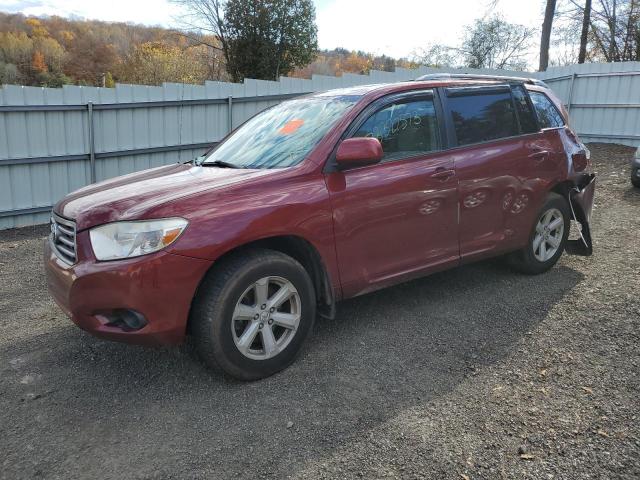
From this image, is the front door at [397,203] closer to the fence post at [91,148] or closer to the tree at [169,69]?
the fence post at [91,148]

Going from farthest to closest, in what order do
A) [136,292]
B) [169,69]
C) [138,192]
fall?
[169,69] < [138,192] < [136,292]

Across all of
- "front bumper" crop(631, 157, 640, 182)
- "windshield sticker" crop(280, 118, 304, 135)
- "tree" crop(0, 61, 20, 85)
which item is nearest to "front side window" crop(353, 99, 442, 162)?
"windshield sticker" crop(280, 118, 304, 135)

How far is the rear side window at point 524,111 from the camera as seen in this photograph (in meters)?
4.69

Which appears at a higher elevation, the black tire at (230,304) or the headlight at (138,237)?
the headlight at (138,237)

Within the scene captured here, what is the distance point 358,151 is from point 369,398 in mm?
1508

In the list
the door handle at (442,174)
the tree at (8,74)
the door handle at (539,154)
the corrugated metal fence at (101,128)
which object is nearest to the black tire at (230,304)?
the door handle at (442,174)

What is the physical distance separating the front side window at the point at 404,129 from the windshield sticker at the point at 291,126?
19.4 inches

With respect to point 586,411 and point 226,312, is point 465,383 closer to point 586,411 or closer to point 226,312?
point 586,411

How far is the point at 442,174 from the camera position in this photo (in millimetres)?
3975

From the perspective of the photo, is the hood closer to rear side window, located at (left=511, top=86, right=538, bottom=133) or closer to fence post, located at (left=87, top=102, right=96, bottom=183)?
rear side window, located at (left=511, top=86, right=538, bottom=133)

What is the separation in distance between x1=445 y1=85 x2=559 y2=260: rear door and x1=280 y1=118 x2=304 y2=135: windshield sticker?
120 centimetres

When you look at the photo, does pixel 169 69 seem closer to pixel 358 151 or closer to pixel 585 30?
pixel 585 30

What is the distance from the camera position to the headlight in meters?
2.89

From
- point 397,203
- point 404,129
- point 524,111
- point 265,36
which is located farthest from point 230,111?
point 265,36
